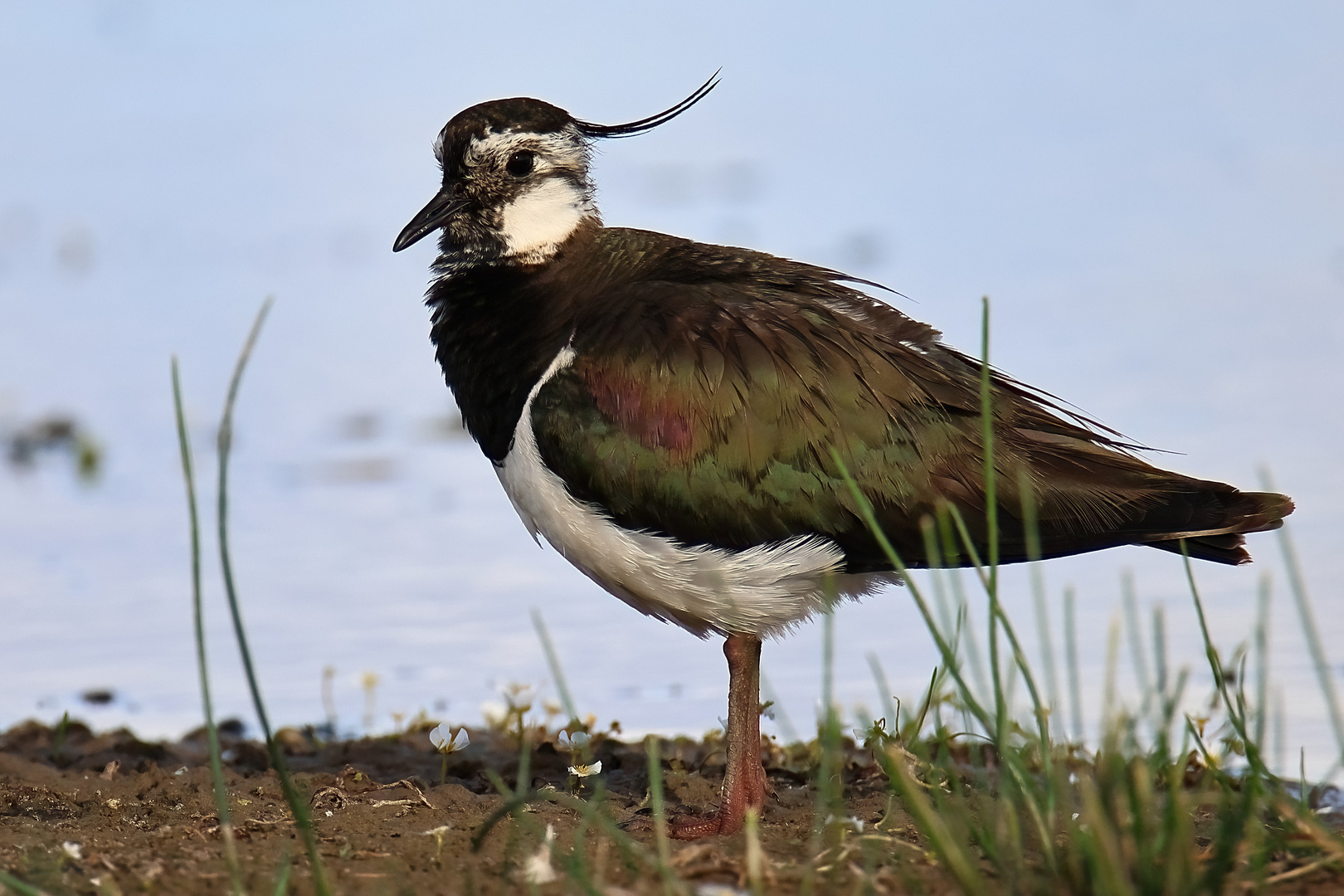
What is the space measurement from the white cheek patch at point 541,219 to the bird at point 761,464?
23.5 inches

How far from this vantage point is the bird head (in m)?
5.94

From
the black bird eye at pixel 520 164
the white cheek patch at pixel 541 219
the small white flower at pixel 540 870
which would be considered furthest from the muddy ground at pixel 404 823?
the black bird eye at pixel 520 164

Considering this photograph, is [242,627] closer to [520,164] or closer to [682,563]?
[682,563]

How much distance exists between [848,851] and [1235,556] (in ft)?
7.09

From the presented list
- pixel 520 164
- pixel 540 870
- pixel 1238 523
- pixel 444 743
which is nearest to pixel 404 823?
pixel 444 743

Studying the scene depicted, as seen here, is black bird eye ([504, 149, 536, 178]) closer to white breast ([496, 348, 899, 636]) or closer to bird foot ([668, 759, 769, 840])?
white breast ([496, 348, 899, 636])

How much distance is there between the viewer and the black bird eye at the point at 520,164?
19.9 ft

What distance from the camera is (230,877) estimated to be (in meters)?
3.71

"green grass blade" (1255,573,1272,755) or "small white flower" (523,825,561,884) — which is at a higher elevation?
"green grass blade" (1255,573,1272,755)

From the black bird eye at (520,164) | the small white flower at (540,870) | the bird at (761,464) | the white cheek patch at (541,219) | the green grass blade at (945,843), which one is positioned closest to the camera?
the green grass blade at (945,843)

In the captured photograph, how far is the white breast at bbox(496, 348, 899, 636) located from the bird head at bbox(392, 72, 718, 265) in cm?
91

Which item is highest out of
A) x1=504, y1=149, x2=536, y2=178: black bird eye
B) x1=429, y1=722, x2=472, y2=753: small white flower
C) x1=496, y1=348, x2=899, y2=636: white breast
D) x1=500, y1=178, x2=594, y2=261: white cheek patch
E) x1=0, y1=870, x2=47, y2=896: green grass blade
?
x1=504, y1=149, x2=536, y2=178: black bird eye

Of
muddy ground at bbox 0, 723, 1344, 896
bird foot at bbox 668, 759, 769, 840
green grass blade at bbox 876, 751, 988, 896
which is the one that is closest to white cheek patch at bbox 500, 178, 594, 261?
muddy ground at bbox 0, 723, 1344, 896

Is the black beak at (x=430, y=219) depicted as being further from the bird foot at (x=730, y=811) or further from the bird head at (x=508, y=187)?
the bird foot at (x=730, y=811)
